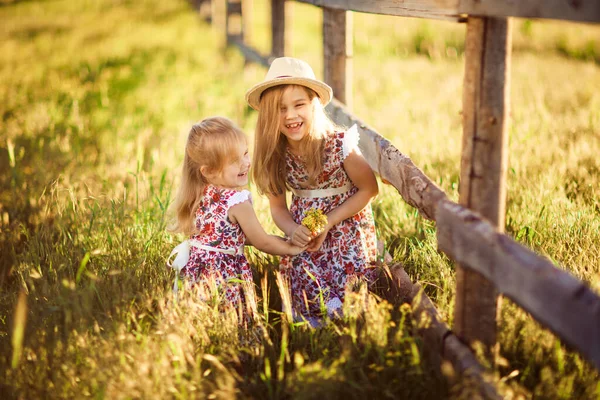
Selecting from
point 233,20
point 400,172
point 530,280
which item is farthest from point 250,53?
point 530,280

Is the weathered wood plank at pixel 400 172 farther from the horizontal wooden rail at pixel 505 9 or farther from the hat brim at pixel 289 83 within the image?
the horizontal wooden rail at pixel 505 9

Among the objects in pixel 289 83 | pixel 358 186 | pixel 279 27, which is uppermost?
pixel 279 27

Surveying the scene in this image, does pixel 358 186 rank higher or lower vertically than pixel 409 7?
lower

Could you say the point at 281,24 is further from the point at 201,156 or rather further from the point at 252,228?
the point at 252,228

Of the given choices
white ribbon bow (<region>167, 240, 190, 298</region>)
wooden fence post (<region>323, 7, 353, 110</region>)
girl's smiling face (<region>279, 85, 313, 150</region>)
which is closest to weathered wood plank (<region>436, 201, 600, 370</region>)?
girl's smiling face (<region>279, 85, 313, 150</region>)

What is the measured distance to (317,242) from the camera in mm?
3092

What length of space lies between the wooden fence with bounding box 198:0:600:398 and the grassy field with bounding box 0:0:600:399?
139 mm

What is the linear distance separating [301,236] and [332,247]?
37cm

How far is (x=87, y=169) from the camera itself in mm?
4801

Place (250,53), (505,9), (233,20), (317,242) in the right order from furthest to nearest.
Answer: (233,20)
(250,53)
(317,242)
(505,9)

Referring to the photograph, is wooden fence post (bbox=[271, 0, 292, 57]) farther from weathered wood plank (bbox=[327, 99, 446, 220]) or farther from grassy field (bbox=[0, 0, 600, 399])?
weathered wood plank (bbox=[327, 99, 446, 220])

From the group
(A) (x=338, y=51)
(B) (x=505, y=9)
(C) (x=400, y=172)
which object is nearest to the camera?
(B) (x=505, y=9)

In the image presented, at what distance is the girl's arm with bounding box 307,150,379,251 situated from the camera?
3.16m

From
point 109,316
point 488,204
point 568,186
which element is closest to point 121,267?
point 109,316
